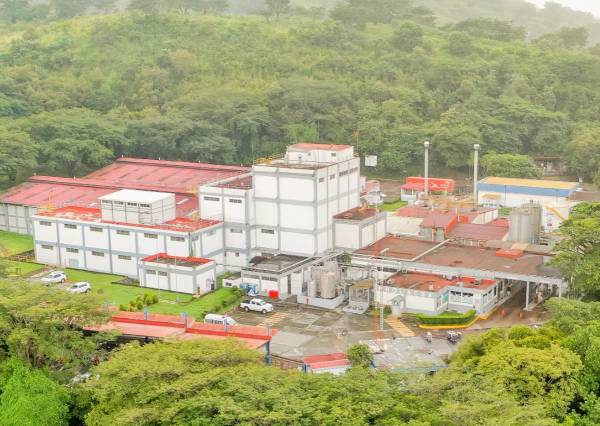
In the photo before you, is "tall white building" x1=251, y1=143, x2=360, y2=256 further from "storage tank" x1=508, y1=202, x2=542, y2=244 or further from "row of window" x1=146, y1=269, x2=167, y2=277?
"storage tank" x1=508, y1=202, x2=542, y2=244

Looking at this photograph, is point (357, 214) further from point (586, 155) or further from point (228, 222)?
point (586, 155)

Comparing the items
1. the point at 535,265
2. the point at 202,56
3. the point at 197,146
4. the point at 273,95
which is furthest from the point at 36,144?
the point at 535,265

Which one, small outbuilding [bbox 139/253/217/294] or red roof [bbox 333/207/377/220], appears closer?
small outbuilding [bbox 139/253/217/294]

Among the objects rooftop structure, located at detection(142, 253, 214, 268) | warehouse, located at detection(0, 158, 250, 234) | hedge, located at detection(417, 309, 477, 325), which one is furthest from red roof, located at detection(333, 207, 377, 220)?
Answer: warehouse, located at detection(0, 158, 250, 234)

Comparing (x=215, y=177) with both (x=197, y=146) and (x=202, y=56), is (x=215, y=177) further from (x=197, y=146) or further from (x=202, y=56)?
(x=202, y=56)

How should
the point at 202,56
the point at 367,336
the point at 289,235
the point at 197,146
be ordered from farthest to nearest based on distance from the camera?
the point at 202,56 → the point at 197,146 → the point at 289,235 → the point at 367,336

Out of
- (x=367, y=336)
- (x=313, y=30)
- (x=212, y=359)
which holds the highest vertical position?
(x=313, y=30)
